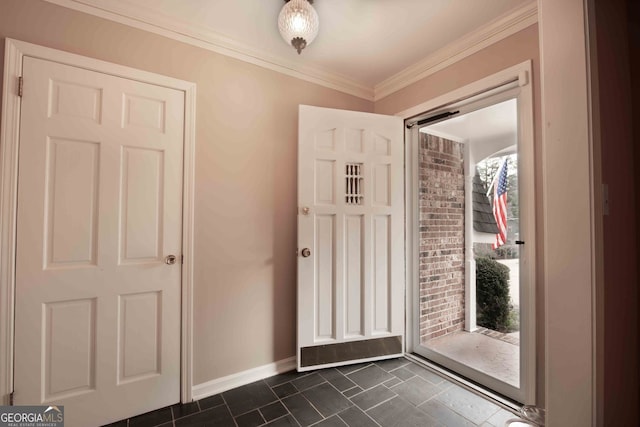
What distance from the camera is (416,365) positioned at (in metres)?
2.18

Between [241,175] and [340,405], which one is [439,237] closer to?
[340,405]

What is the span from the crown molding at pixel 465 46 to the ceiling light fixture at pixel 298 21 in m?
1.12

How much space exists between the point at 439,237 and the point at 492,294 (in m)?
0.61

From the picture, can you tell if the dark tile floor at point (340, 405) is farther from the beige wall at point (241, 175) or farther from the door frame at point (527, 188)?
the door frame at point (527, 188)

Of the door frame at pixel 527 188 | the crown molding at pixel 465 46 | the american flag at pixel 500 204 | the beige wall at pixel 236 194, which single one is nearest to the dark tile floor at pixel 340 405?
the beige wall at pixel 236 194

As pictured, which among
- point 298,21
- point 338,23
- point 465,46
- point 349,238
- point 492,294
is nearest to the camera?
point 298,21

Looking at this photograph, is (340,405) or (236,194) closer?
(340,405)

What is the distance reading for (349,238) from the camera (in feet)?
7.17

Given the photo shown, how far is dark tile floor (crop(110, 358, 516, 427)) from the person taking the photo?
61.2 inches

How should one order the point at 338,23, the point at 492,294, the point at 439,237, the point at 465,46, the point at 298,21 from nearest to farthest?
the point at 298,21 → the point at 338,23 → the point at 465,46 → the point at 492,294 → the point at 439,237

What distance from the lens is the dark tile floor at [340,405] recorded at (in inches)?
61.2

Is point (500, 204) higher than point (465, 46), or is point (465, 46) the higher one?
point (465, 46)

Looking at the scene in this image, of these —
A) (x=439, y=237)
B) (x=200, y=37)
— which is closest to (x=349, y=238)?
(x=439, y=237)

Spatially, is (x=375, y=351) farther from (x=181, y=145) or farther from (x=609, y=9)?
(x=609, y=9)
